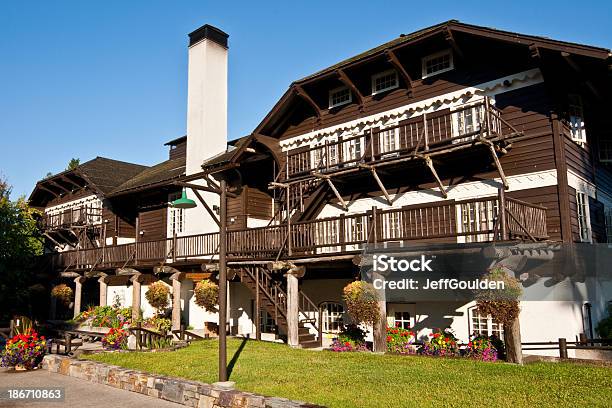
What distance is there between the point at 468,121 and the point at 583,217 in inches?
171

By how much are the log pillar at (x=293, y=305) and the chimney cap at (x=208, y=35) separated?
14396mm

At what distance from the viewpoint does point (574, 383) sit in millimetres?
9648

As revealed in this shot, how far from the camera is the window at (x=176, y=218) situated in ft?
84.8

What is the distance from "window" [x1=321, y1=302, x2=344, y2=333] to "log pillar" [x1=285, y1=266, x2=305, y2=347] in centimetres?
253

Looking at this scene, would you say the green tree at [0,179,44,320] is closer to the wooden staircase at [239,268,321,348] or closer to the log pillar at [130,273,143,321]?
the log pillar at [130,273,143,321]

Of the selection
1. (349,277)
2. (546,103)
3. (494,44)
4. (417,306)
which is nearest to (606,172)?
(546,103)

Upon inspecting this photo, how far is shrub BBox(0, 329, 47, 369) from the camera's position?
14672 mm

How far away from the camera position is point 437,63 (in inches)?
684

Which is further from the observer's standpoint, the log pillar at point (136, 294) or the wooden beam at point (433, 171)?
the log pillar at point (136, 294)

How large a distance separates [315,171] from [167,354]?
7.84 meters

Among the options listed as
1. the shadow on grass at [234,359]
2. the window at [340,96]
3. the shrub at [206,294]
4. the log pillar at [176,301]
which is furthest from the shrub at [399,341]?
the log pillar at [176,301]

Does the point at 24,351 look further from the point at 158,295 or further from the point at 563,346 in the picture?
the point at 563,346

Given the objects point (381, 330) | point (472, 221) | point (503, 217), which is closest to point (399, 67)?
point (472, 221)

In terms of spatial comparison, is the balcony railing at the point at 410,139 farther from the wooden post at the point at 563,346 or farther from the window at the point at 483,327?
the wooden post at the point at 563,346
